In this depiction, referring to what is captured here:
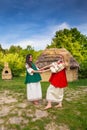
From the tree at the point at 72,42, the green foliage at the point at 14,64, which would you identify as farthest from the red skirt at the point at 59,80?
the tree at the point at 72,42

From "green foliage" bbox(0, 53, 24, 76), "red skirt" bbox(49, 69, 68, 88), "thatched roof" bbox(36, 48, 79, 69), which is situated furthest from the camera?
"green foliage" bbox(0, 53, 24, 76)

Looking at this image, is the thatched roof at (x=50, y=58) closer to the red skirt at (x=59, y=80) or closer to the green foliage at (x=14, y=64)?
the green foliage at (x=14, y=64)

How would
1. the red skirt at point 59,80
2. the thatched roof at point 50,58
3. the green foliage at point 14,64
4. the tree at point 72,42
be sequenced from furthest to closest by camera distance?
the tree at point 72,42 → the green foliage at point 14,64 → the thatched roof at point 50,58 → the red skirt at point 59,80

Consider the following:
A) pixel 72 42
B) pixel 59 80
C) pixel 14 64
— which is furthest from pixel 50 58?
pixel 72 42

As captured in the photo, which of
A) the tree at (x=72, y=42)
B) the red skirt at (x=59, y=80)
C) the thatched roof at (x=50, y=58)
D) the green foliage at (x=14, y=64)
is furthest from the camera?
the tree at (x=72, y=42)

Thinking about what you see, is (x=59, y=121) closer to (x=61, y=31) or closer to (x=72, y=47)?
(x=72, y=47)

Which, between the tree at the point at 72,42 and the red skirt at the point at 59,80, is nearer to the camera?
the red skirt at the point at 59,80

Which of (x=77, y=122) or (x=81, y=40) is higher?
(x=81, y=40)

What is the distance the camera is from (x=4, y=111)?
10852 mm

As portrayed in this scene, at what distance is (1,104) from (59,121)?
3.24 meters

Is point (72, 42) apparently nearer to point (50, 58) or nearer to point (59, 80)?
point (50, 58)

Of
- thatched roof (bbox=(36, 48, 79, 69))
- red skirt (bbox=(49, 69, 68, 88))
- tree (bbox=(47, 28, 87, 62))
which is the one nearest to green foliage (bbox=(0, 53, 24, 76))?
thatched roof (bbox=(36, 48, 79, 69))

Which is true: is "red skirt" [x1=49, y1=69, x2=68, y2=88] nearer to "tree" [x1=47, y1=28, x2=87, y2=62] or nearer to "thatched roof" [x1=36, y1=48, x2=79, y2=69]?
"thatched roof" [x1=36, y1=48, x2=79, y2=69]

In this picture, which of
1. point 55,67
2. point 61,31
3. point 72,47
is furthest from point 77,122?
point 61,31
